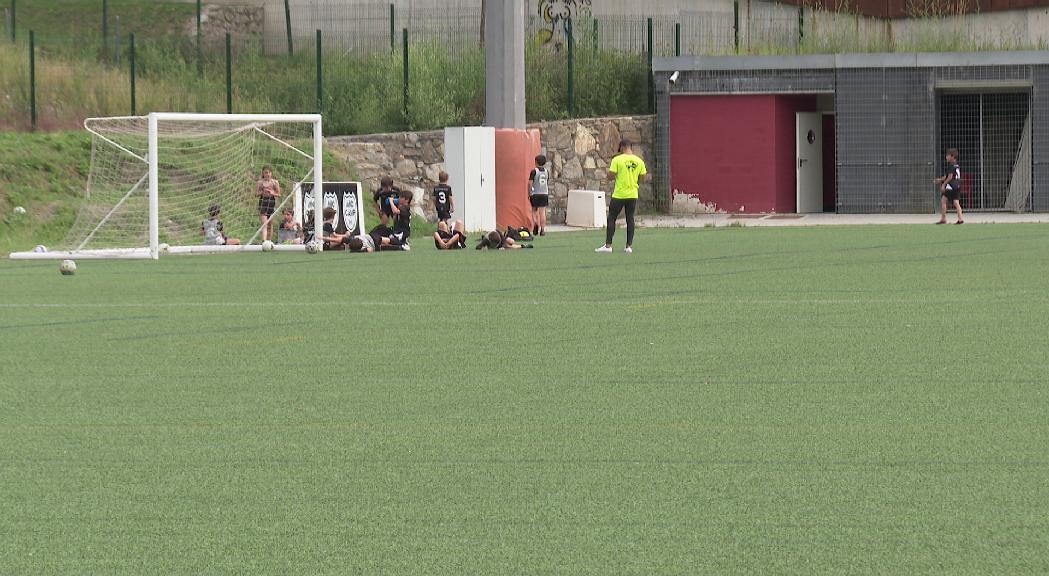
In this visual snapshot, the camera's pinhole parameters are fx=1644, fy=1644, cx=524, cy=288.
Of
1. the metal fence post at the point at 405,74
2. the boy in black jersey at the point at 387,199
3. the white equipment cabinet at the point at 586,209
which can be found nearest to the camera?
the boy in black jersey at the point at 387,199

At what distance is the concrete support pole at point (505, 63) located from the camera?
33.2 m

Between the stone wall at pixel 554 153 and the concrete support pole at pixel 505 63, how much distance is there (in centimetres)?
281

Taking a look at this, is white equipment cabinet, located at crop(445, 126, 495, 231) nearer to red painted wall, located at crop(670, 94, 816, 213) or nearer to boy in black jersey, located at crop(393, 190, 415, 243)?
boy in black jersey, located at crop(393, 190, 415, 243)

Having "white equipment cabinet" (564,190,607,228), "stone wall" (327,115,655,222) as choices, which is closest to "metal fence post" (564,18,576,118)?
"stone wall" (327,115,655,222)

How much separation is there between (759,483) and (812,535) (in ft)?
3.24

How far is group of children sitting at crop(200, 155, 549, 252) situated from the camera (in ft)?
86.1

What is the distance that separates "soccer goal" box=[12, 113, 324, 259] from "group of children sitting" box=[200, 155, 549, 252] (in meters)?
0.12

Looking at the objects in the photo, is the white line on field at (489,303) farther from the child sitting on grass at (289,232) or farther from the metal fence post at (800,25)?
the metal fence post at (800,25)

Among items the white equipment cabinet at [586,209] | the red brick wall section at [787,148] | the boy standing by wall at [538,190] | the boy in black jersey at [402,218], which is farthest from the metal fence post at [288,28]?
the boy in black jersey at [402,218]

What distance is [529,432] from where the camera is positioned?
8742 millimetres

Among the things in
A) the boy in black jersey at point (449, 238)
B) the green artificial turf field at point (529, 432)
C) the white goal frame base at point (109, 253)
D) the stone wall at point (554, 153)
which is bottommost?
the green artificial turf field at point (529, 432)

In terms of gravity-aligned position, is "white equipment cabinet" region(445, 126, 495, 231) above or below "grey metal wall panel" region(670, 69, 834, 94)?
below

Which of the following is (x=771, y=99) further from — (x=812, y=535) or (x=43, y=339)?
(x=812, y=535)

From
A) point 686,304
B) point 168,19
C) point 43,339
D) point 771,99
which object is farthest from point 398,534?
point 168,19
